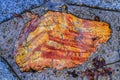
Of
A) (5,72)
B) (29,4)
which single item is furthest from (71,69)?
(29,4)

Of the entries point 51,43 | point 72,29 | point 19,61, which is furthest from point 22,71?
point 72,29

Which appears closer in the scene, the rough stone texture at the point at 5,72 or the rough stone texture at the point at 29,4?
the rough stone texture at the point at 5,72

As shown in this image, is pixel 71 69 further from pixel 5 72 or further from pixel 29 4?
pixel 29 4

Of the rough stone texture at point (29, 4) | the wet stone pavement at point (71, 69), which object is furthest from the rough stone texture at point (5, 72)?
the rough stone texture at point (29, 4)

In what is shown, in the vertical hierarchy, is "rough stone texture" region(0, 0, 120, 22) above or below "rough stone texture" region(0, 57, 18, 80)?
above

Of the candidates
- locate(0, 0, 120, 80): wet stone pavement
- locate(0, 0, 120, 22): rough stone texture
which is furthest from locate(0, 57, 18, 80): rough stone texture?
locate(0, 0, 120, 22): rough stone texture

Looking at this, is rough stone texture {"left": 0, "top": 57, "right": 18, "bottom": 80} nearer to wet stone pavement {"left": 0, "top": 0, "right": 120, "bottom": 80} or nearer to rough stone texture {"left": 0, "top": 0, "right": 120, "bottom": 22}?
wet stone pavement {"left": 0, "top": 0, "right": 120, "bottom": 80}

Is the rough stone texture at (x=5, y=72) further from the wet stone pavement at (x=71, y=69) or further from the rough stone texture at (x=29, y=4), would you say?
the rough stone texture at (x=29, y=4)

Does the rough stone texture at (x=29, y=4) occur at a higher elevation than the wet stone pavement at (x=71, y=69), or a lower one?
higher
